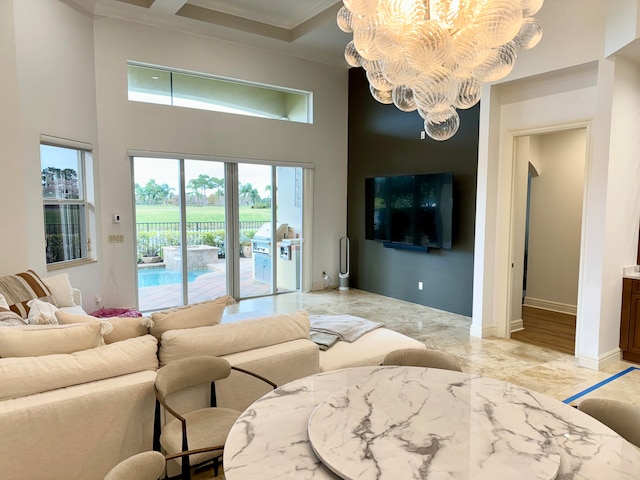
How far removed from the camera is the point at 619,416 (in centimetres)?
165

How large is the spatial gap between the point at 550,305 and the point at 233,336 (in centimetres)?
562

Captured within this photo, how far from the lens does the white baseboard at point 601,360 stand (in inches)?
155

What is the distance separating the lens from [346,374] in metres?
1.96

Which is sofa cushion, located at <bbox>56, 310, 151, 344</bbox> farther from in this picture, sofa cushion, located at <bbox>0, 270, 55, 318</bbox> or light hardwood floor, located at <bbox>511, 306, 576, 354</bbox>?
light hardwood floor, located at <bbox>511, 306, 576, 354</bbox>

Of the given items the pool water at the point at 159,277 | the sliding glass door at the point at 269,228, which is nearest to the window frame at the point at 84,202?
the pool water at the point at 159,277

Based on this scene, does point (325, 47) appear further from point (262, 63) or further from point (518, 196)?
point (518, 196)

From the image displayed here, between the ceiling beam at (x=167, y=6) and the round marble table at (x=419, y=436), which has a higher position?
the ceiling beam at (x=167, y=6)

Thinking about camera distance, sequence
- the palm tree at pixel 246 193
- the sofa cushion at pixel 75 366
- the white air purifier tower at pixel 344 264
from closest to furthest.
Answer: the sofa cushion at pixel 75 366 → the palm tree at pixel 246 193 → the white air purifier tower at pixel 344 264

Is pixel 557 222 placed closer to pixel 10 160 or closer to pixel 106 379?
pixel 106 379

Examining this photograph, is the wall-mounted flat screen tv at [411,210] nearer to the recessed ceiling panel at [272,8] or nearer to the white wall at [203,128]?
the white wall at [203,128]

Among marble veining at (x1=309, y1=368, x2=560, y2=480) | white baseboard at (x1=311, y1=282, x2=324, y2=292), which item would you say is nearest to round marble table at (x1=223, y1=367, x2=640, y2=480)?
marble veining at (x1=309, y1=368, x2=560, y2=480)

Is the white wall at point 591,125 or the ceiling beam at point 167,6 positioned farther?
the ceiling beam at point 167,6

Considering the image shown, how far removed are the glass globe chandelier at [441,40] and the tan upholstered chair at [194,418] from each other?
81.5 inches

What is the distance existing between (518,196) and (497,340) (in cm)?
174
